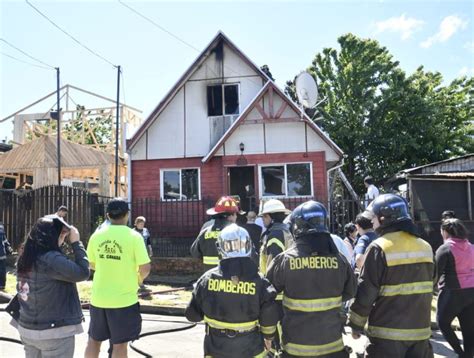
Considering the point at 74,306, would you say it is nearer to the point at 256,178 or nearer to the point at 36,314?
the point at 36,314

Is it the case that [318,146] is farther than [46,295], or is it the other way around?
[318,146]

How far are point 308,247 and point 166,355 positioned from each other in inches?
126

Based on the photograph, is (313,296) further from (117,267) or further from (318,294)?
(117,267)

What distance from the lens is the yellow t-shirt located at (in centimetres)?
397

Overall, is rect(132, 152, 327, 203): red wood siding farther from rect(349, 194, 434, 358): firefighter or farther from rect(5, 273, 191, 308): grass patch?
rect(349, 194, 434, 358): firefighter

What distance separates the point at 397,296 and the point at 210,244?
252 cm

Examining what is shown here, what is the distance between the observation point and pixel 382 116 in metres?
24.5

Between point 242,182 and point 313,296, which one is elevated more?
point 242,182

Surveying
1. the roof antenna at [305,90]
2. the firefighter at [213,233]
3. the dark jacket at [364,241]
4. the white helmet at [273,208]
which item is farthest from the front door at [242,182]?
the white helmet at [273,208]

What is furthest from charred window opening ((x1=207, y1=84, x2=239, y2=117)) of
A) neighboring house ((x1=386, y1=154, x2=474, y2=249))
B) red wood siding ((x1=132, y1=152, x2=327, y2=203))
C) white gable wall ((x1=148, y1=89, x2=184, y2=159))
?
neighboring house ((x1=386, y1=154, x2=474, y2=249))

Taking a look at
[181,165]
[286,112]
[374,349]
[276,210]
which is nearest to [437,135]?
[286,112]

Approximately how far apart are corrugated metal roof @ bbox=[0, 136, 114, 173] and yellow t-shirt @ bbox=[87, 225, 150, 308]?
1478 cm

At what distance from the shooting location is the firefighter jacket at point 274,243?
14.7ft

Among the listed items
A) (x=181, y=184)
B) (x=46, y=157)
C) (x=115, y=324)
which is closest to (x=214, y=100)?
(x=181, y=184)
